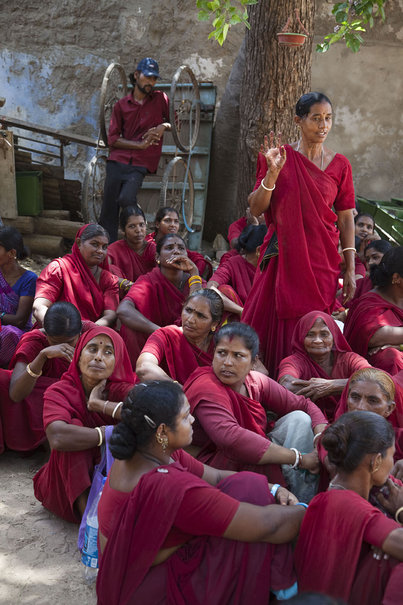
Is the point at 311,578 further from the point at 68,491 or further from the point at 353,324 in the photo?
the point at 353,324

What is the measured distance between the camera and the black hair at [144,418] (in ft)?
7.70

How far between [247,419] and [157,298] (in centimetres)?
185

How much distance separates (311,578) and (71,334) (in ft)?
6.79

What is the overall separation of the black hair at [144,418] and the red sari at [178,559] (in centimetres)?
17

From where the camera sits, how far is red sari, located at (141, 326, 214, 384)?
3764mm

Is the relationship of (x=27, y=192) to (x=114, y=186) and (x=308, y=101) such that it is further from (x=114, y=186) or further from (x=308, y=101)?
(x=308, y=101)

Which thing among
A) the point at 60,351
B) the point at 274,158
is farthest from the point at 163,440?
the point at 274,158

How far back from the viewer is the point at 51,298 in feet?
15.0

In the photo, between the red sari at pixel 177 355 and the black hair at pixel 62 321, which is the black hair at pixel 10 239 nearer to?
the black hair at pixel 62 321

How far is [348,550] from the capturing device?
2086 millimetres

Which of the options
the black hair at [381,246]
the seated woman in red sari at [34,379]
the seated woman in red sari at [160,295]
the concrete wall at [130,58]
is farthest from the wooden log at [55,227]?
the seated woman in red sari at [34,379]

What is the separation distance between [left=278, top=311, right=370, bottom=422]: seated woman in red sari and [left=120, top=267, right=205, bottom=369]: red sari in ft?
3.99

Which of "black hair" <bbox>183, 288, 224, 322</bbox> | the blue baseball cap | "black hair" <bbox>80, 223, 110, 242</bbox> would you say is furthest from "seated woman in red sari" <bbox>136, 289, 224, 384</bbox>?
the blue baseball cap

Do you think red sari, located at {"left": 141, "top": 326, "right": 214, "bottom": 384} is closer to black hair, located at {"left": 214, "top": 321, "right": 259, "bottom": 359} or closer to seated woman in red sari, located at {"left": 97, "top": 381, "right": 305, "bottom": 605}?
black hair, located at {"left": 214, "top": 321, "right": 259, "bottom": 359}
